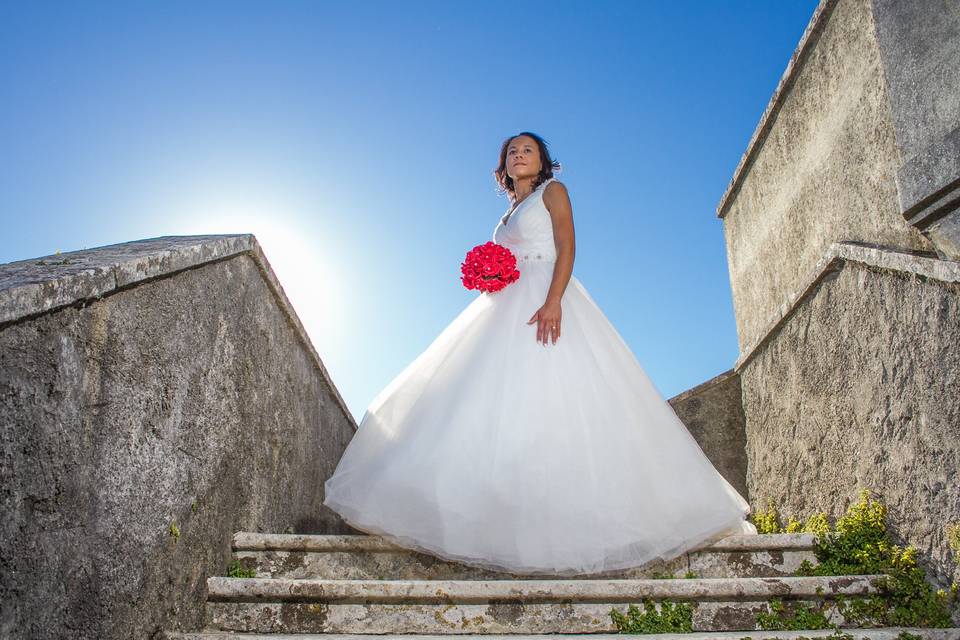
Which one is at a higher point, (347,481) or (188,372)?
(188,372)

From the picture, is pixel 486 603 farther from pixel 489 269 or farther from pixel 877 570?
pixel 489 269

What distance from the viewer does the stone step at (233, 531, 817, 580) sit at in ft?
10.0

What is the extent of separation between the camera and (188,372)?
106 inches

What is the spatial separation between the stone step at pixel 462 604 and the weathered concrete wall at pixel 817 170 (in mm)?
1850

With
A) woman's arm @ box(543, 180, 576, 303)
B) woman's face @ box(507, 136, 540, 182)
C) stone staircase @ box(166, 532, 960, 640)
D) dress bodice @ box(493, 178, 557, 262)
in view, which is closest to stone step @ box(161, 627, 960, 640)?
stone staircase @ box(166, 532, 960, 640)

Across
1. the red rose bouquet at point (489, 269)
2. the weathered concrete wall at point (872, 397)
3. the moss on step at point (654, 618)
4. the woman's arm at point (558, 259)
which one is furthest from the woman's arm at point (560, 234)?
the moss on step at point (654, 618)

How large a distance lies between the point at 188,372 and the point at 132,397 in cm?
43

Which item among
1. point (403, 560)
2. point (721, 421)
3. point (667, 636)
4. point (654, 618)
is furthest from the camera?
point (721, 421)

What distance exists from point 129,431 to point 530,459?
5.55ft

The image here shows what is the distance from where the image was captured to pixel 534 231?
4.18 meters

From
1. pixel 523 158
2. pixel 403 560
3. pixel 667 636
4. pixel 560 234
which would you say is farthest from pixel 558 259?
pixel 667 636

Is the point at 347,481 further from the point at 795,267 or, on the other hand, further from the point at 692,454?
the point at 795,267

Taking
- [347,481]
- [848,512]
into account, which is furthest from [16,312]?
A: [848,512]

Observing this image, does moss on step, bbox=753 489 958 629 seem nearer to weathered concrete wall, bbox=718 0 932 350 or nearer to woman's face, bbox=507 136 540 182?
weathered concrete wall, bbox=718 0 932 350
